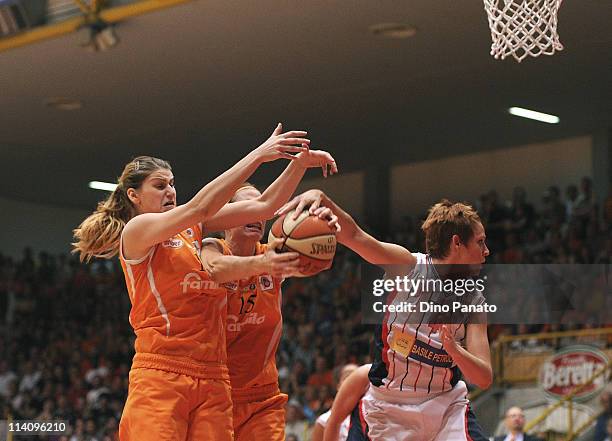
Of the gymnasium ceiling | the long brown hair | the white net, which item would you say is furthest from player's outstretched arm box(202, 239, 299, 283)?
the gymnasium ceiling

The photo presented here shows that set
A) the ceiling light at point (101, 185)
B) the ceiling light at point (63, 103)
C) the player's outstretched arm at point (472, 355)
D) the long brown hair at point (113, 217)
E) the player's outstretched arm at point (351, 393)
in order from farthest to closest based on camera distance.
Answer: the ceiling light at point (101, 185), the ceiling light at point (63, 103), the player's outstretched arm at point (351, 393), the long brown hair at point (113, 217), the player's outstretched arm at point (472, 355)

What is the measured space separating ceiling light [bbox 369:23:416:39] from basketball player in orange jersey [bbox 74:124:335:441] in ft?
23.2

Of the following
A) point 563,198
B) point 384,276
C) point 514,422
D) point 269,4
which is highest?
point 269,4

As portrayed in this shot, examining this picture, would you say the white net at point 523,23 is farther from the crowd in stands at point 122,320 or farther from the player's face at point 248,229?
the crowd in stands at point 122,320

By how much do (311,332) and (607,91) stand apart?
554 centimetres

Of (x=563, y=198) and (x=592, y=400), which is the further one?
(x=563, y=198)

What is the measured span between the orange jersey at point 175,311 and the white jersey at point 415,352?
2.76ft

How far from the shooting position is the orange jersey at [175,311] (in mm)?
4559

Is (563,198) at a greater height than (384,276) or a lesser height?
greater

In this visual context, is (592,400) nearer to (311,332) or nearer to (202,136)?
(311,332)

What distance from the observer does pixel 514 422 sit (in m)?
10.1

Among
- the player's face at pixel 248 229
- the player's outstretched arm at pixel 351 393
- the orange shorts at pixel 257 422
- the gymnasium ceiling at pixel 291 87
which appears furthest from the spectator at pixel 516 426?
the player's face at pixel 248 229

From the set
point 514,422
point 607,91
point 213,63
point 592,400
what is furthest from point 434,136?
point 514,422

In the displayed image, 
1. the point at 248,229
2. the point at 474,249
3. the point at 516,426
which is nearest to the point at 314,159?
the point at 248,229
